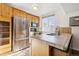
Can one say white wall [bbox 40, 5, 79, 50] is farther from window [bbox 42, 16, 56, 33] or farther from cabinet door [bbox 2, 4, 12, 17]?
cabinet door [bbox 2, 4, 12, 17]

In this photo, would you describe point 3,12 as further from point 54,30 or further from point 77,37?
point 77,37

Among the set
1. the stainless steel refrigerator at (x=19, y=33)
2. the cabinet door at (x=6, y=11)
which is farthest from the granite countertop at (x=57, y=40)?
the cabinet door at (x=6, y=11)

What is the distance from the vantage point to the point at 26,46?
1440 millimetres

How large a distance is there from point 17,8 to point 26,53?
60 cm

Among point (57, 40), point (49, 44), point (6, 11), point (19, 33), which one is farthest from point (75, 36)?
point (6, 11)

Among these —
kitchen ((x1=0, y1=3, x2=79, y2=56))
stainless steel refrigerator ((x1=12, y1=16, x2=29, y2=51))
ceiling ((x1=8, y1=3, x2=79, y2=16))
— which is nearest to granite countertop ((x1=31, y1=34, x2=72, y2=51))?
kitchen ((x1=0, y1=3, x2=79, y2=56))

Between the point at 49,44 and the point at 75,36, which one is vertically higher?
the point at 75,36

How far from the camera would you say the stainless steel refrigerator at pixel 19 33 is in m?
1.40

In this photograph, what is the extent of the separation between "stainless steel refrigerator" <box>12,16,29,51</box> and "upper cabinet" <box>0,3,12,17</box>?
0.28 feet

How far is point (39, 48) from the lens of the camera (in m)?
1.47

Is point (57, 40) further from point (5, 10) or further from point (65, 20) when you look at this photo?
point (5, 10)

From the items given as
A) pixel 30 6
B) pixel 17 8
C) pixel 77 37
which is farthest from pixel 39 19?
pixel 77 37

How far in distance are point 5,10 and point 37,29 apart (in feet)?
1.57

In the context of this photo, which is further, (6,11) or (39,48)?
(39,48)
